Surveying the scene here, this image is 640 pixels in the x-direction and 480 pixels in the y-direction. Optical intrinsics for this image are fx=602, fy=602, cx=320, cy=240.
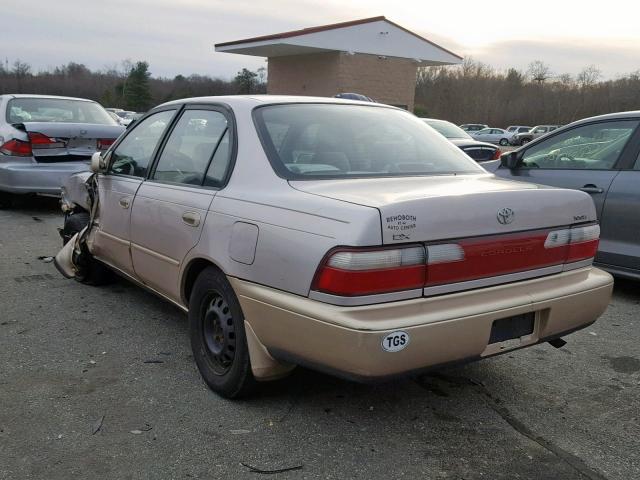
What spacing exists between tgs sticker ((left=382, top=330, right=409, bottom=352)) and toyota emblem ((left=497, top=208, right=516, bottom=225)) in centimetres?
72

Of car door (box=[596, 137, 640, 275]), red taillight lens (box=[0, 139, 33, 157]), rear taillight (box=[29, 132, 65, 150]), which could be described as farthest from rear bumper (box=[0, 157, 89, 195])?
car door (box=[596, 137, 640, 275])

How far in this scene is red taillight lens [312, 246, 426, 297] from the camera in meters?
2.38

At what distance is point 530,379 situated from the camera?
3480mm

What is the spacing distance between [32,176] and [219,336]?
5.87m

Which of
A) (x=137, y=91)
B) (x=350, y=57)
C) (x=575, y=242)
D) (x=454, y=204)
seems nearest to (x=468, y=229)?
(x=454, y=204)

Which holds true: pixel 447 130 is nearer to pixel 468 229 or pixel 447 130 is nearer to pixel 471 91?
pixel 468 229

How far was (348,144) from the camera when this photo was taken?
132 inches

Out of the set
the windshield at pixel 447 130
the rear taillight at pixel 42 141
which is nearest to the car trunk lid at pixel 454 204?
the rear taillight at pixel 42 141

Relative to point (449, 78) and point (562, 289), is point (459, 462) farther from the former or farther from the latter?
point (449, 78)

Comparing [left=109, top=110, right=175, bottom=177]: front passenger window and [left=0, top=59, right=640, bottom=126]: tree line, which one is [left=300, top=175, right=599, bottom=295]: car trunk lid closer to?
[left=109, top=110, right=175, bottom=177]: front passenger window

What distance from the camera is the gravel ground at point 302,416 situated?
2.57 meters

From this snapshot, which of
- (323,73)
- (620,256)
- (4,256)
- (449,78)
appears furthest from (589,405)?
(449,78)

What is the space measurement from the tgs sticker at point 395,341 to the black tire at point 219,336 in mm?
802

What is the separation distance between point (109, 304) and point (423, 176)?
2.75 meters
